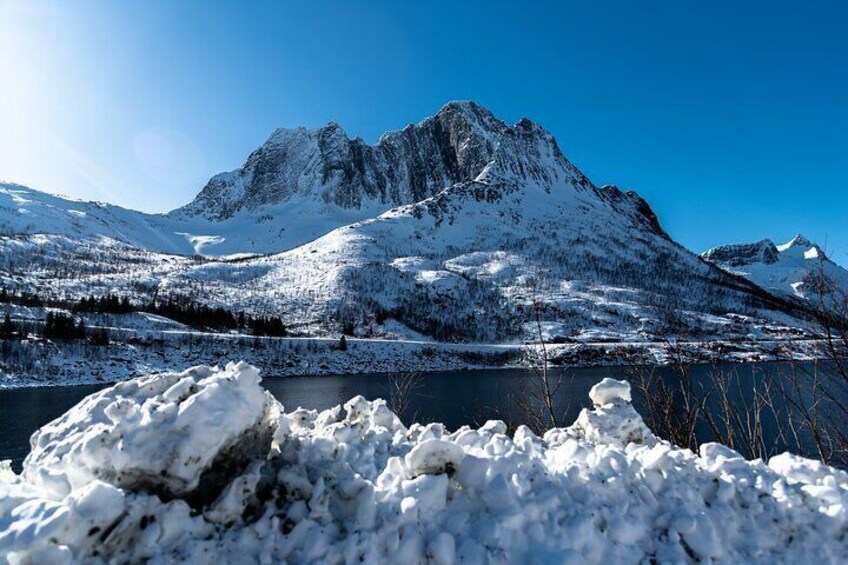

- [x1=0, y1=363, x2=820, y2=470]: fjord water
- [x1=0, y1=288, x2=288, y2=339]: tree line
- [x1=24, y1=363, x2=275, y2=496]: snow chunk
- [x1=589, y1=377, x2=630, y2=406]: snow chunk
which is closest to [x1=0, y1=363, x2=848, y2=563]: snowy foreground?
[x1=24, y1=363, x2=275, y2=496]: snow chunk

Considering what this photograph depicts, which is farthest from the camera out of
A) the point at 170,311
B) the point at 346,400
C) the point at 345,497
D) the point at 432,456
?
the point at 170,311

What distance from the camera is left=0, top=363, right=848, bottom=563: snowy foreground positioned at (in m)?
4.02

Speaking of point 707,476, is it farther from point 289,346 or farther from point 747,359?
point 747,359

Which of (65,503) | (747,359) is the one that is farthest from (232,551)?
(747,359)

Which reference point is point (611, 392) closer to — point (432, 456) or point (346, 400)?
point (432, 456)

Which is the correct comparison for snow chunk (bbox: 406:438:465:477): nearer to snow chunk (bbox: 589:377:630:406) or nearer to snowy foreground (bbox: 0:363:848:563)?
snowy foreground (bbox: 0:363:848:563)

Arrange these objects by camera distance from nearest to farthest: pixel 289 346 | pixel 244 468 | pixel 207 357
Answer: pixel 244 468 → pixel 207 357 → pixel 289 346

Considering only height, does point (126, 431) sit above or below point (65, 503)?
above

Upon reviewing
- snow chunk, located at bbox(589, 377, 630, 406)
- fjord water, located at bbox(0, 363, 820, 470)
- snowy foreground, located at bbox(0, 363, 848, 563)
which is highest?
snow chunk, located at bbox(589, 377, 630, 406)

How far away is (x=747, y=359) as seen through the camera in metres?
98.9

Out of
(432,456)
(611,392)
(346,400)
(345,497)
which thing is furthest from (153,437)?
(346,400)

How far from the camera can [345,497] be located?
4.70 metres

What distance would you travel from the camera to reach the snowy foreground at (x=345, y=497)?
402 centimetres

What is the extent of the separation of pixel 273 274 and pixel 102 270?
5685 cm
